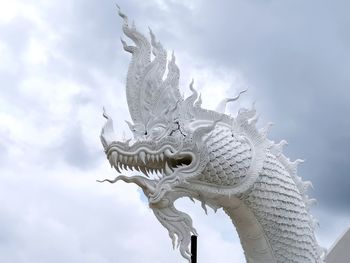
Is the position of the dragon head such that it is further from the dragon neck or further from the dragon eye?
the dragon neck

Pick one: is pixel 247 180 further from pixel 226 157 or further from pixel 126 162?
pixel 126 162

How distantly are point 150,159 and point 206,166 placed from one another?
446 millimetres

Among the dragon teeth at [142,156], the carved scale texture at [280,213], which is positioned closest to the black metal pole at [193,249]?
the carved scale texture at [280,213]

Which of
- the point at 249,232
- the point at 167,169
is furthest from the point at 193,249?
the point at 167,169

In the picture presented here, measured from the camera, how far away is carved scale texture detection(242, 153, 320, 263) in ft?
22.4

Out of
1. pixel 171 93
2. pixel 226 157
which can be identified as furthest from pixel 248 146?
pixel 171 93

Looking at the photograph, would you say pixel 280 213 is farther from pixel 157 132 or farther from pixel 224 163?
pixel 157 132

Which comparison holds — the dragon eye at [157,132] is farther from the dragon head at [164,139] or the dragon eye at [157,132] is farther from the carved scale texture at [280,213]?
the carved scale texture at [280,213]

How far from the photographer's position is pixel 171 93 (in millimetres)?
7008

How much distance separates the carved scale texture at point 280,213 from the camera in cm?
683

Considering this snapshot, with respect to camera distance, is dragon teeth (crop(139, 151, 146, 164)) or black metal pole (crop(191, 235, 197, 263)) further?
dragon teeth (crop(139, 151, 146, 164))

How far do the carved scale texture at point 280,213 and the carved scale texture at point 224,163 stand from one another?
0.16 metres

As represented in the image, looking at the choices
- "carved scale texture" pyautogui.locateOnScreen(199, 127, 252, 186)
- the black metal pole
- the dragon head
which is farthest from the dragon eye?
the black metal pole

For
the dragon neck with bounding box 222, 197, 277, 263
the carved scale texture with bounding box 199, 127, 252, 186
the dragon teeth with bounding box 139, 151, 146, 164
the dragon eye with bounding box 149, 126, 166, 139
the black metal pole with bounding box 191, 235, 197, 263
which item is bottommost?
the black metal pole with bounding box 191, 235, 197, 263
